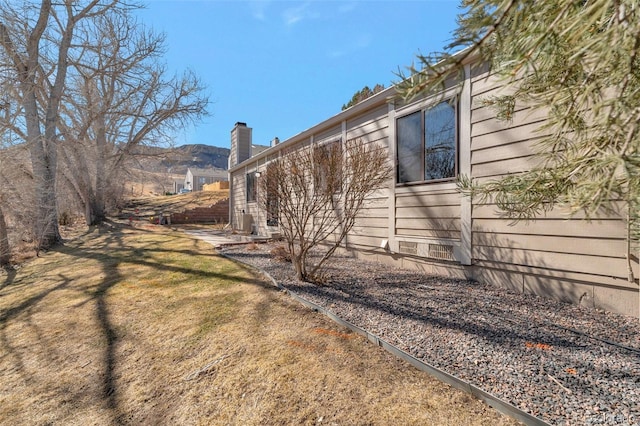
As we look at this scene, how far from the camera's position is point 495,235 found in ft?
12.6

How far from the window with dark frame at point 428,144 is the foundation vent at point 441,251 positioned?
1.04m

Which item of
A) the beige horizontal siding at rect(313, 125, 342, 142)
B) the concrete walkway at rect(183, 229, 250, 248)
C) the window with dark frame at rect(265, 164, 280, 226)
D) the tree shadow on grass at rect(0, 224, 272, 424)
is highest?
the beige horizontal siding at rect(313, 125, 342, 142)

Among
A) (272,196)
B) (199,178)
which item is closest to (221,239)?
(272,196)

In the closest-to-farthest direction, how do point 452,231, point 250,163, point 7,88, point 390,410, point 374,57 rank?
point 390,410 → point 452,231 → point 374,57 → point 7,88 → point 250,163

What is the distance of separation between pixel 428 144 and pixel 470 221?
4.55ft

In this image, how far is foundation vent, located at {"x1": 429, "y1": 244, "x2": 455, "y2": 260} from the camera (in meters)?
4.39

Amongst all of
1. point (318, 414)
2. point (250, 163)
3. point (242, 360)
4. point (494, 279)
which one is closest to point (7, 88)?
point (250, 163)

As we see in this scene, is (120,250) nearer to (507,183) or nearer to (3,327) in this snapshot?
(3,327)

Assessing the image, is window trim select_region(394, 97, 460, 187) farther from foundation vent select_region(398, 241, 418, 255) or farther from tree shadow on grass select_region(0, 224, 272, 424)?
tree shadow on grass select_region(0, 224, 272, 424)

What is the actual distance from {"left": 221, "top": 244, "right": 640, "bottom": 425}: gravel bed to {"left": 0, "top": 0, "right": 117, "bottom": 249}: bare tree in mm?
10132

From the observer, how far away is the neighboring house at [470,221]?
3.09 metres

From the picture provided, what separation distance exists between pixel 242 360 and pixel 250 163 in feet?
31.3

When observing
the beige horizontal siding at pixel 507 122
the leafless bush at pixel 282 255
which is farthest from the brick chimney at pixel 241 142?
the beige horizontal siding at pixel 507 122

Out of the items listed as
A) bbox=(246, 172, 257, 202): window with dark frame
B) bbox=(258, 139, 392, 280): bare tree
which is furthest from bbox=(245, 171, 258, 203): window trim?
bbox=(258, 139, 392, 280): bare tree
